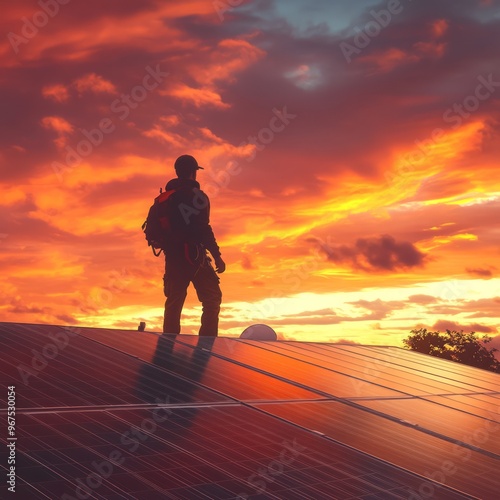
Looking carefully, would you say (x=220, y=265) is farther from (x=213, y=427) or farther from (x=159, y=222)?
(x=213, y=427)

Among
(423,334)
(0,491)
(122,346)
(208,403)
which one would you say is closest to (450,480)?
(208,403)

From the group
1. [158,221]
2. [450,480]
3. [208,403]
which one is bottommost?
[450,480]

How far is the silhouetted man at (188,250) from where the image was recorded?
11.0 m


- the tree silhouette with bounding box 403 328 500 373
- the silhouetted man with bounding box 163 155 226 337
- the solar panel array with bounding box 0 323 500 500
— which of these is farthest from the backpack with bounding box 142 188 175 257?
the tree silhouette with bounding box 403 328 500 373

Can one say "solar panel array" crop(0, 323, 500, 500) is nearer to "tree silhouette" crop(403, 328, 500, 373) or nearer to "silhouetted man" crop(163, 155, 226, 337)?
"silhouetted man" crop(163, 155, 226, 337)

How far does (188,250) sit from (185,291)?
0.76 m

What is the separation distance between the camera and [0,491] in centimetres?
289

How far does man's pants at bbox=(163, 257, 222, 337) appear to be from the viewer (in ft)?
37.1

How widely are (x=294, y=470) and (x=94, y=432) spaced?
1.08 metres

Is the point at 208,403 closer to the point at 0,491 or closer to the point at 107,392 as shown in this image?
the point at 107,392

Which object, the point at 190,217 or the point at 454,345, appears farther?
the point at 454,345

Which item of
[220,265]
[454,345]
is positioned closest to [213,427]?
[220,265]

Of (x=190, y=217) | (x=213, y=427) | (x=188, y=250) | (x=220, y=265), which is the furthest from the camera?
(x=220, y=265)

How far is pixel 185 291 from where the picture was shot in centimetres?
1153
